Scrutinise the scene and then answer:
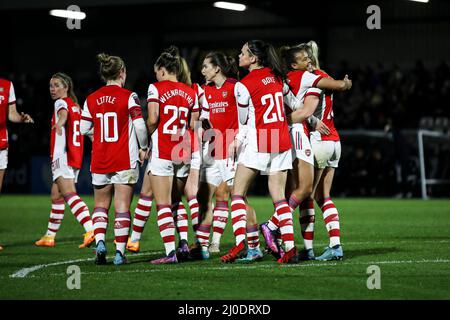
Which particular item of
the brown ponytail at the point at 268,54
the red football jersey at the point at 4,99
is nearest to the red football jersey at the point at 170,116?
the brown ponytail at the point at 268,54

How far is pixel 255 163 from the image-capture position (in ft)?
30.0

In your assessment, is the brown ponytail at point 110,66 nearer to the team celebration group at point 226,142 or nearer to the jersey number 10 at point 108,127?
the team celebration group at point 226,142

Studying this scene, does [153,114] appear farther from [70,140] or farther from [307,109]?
[70,140]

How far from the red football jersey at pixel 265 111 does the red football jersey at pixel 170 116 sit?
2.25ft

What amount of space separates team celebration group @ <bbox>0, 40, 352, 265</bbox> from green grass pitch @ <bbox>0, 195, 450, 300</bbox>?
38 cm

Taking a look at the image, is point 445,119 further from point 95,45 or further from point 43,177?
point 95,45

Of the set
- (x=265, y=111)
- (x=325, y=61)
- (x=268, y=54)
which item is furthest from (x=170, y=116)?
(x=325, y=61)

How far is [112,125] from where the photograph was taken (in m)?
9.44

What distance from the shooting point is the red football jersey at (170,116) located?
9438mm

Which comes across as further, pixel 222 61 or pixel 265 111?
pixel 222 61

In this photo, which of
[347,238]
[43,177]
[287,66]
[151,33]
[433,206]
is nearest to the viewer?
[287,66]

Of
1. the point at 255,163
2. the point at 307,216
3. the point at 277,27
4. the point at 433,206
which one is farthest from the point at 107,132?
the point at 277,27

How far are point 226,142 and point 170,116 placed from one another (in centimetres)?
97
